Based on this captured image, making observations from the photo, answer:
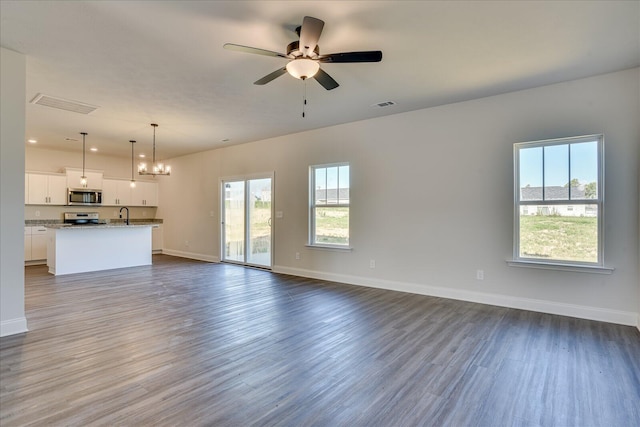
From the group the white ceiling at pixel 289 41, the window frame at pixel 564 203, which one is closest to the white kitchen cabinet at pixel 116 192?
the white ceiling at pixel 289 41

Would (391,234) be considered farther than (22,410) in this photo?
Yes

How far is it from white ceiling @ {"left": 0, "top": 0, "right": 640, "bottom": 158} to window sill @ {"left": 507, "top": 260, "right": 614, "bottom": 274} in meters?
2.16

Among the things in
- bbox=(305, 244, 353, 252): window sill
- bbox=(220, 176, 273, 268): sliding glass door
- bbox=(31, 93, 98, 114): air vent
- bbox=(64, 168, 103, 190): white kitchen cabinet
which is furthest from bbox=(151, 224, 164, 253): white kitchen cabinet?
bbox=(305, 244, 353, 252): window sill

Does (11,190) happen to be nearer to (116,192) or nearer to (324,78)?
(324,78)

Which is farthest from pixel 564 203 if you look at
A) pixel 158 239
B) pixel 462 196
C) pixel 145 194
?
pixel 145 194

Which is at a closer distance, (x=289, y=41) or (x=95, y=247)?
(x=289, y=41)

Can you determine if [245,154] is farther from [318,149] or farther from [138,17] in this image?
[138,17]

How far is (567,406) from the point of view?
6.63 ft

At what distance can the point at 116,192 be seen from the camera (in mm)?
8688

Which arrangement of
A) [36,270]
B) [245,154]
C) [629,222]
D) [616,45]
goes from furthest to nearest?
[245,154] < [36,270] < [629,222] < [616,45]

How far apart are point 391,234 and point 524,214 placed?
1.81m

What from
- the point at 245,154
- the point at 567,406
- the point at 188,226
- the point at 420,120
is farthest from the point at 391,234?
the point at 188,226

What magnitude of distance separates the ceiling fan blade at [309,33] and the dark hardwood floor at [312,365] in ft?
8.16

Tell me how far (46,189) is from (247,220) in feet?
15.9
